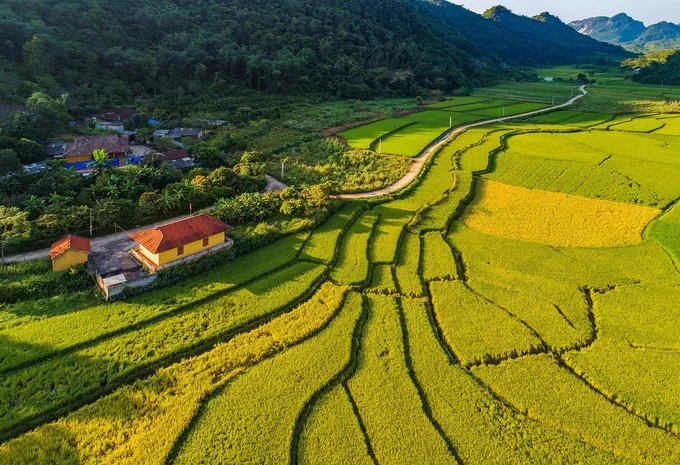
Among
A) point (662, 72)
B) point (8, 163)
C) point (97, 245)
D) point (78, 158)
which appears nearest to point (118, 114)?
point (78, 158)

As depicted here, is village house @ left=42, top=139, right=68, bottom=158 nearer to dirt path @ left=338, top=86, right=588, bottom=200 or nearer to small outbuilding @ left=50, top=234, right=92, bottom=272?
small outbuilding @ left=50, top=234, right=92, bottom=272

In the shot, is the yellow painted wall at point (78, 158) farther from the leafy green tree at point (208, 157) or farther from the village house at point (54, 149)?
the leafy green tree at point (208, 157)

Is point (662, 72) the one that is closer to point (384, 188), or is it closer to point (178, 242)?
point (384, 188)

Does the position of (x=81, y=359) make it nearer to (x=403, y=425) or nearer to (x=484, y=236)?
(x=403, y=425)

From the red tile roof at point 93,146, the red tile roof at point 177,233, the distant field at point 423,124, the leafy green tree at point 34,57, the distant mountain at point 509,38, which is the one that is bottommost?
the red tile roof at point 177,233

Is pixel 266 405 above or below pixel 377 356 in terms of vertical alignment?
below

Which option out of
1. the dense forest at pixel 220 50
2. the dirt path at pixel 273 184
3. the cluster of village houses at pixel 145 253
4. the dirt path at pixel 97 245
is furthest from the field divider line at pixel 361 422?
the dense forest at pixel 220 50

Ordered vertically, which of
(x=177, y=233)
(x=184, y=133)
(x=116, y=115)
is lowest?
(x=177, y=233)
